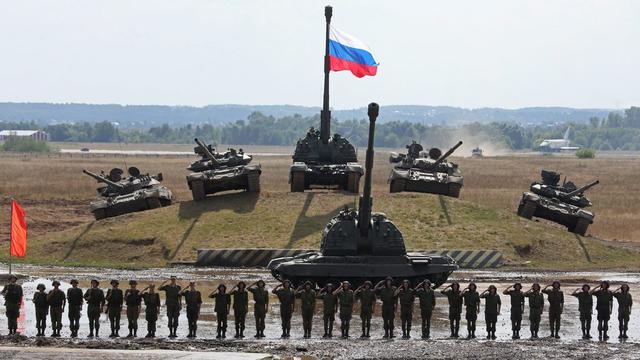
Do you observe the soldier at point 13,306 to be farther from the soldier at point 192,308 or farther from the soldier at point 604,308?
the soldier at point 604,308

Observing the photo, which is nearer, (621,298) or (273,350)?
(273,350)

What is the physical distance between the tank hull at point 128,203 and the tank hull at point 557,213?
43.2 feet

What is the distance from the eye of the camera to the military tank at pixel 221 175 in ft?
165

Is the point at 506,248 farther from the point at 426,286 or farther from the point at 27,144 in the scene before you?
the point at 27,144

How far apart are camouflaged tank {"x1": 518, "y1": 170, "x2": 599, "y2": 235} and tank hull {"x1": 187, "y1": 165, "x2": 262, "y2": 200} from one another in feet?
31.8

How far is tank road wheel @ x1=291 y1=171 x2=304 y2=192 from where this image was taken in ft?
166

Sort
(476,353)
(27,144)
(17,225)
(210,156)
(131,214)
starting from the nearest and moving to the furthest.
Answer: (476,353)
(17,225)
(131,214)
(210,156)
(27,144)

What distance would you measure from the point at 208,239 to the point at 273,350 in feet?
64.7

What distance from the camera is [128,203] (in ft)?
164

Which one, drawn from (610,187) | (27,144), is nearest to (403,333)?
(610,187)

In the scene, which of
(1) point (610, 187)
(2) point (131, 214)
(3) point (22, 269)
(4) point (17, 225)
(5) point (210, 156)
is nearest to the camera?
(4) point (17, 225)

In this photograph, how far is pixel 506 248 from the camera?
4409 cm

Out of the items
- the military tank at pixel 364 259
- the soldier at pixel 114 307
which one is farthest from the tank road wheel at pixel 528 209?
the soldier at pixel 114 307

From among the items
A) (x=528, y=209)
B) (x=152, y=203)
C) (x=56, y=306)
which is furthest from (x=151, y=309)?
(x=528, y=209)
